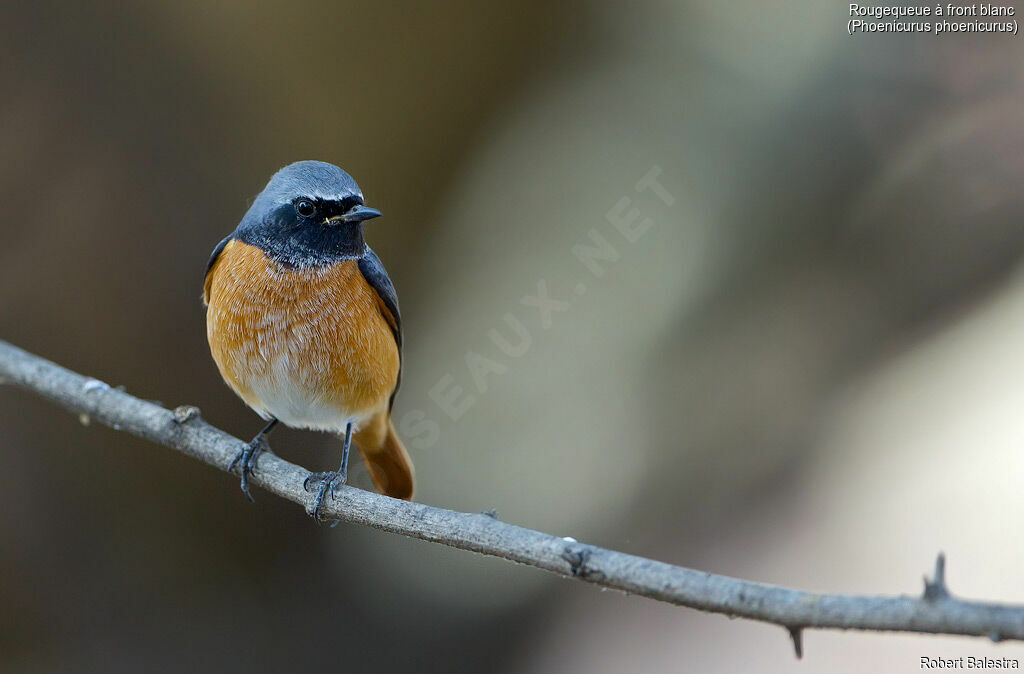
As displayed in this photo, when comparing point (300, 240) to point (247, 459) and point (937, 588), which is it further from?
point (937, 588)

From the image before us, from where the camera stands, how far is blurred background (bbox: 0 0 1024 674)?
18.5ft

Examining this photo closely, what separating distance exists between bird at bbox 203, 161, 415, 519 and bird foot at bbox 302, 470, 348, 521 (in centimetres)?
23

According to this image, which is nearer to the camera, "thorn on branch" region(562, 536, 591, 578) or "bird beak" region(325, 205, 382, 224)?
"thorn on branch" region(562, 536, 591, 578)

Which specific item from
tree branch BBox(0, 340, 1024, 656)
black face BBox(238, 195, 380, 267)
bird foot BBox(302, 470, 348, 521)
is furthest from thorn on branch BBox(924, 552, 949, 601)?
black face BBox(238, 195, 380, 267)

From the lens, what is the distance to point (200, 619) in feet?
18.6

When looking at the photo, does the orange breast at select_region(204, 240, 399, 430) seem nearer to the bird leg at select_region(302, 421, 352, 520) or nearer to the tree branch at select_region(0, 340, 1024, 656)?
the tree branch at select_region(0, 340, 1024, 656)

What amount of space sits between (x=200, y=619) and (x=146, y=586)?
43 cm

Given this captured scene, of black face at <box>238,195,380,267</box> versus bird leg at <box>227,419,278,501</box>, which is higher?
black face at <box>238,195,380,267</box>

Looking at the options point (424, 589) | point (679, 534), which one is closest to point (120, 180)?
point (424, 589)

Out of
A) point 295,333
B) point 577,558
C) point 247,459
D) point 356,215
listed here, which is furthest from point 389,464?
point 577,558

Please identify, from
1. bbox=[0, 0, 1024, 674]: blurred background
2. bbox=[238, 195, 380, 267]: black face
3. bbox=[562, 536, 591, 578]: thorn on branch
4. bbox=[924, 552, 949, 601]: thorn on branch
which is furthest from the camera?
bbox=[0, 0, 1024, 674]: blurred background

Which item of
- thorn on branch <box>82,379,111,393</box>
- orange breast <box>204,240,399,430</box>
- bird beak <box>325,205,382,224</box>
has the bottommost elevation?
thorn on branch <box>82,379,111,393</box>

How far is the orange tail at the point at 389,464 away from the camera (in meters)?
4.63

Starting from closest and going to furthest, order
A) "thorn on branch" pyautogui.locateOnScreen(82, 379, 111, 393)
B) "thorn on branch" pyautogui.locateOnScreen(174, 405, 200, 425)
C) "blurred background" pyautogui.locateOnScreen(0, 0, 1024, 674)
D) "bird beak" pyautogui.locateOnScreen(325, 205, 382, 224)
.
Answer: "bird beak" pyautogui.locateOnScreen(325, 205, 382, 224) < "thorn on branch" pyautogui.locateOnScreen(174, 405, 200, 425) < "thorn on branch" pyautogui.locateOnScreen(82, 379, 111, 393) < "blurred background" pyautogui.locateOnScreen(0, 0, 1024, 674)
